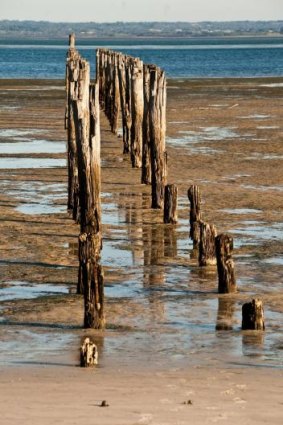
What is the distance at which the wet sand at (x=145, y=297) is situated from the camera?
370 inches

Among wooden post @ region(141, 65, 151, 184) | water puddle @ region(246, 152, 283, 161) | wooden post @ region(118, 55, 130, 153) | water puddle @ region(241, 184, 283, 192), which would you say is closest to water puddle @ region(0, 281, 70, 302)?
wooden post @ region(141, 65, 151, 184)

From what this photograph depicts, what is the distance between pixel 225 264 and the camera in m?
13.5

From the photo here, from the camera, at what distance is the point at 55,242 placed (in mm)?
16906

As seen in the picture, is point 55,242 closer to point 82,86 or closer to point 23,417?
point 82,86

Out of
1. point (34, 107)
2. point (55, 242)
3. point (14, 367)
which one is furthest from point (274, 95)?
point (14, 367)

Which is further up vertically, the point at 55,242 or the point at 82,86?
the point at 82,86

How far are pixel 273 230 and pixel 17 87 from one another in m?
40.9

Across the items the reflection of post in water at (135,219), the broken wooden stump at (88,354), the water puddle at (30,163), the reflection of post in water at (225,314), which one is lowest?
the water puddle at (30,163)

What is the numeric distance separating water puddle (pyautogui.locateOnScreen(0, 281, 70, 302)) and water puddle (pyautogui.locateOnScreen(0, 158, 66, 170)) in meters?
10.7

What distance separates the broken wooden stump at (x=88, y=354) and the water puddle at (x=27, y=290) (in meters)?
3.08

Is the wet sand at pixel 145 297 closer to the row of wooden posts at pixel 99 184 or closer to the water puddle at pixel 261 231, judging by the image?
the water puddle at pixel 261 231

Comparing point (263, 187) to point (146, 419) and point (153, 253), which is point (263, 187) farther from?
point (146, 419)

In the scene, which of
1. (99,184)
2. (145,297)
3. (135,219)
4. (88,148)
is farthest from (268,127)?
(145,297)

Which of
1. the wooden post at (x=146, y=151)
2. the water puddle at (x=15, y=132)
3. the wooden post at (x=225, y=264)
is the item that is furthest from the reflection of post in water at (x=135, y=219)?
the water puddle at (x=15, y=132)
